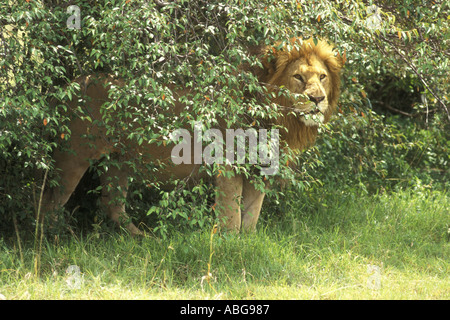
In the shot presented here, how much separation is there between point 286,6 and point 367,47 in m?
1.04

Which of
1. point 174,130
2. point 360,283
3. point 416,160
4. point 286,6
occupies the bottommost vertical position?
point 360,283

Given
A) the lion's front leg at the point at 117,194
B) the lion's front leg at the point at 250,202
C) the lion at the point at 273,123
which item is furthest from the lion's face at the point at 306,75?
the lion's front leg at the point at 117,194

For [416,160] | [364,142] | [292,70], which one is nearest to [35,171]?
[292,70]

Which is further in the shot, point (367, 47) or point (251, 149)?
point (367, 47)

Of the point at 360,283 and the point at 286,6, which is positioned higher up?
the point at 286,6

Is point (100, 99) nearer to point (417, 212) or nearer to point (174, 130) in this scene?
point (174, 130)

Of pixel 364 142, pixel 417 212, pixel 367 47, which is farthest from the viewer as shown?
pixel 364 142

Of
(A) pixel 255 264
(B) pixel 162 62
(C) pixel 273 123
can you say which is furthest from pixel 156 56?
(A) pixel 255 264

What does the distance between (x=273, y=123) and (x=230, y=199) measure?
0.72 metres

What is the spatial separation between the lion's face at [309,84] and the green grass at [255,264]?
3.51 feet

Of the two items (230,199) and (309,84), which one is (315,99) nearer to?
(309,84)

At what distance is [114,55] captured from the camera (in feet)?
15.1

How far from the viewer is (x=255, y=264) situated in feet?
15.5

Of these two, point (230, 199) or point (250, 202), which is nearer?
point (230, 199)
